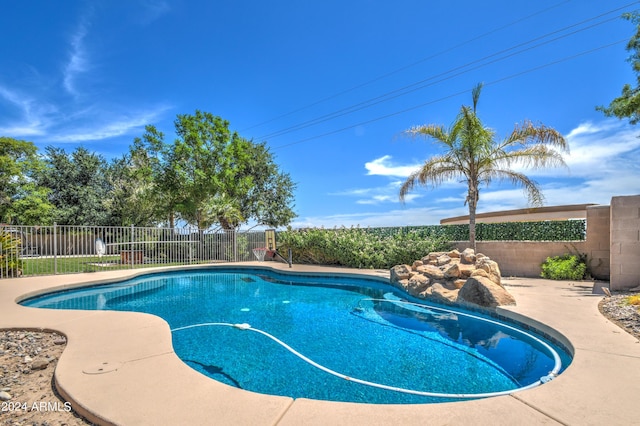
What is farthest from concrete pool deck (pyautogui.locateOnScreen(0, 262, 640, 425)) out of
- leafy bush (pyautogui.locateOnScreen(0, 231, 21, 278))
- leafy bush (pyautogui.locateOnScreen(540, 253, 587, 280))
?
leafy bush (pyautogui.locateOnScreen(0, 231, 21, 278))

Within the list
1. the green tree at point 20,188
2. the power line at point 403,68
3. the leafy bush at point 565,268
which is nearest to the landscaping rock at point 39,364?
the leafy bush at point 565,268

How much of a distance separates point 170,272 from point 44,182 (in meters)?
19.6

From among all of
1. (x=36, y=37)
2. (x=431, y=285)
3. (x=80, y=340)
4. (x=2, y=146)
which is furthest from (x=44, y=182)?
(x=431, y=285)

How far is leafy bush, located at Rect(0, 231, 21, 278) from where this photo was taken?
9.69m

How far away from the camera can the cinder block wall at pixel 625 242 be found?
666cm

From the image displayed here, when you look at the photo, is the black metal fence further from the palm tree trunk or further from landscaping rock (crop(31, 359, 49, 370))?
the palm tree trunk

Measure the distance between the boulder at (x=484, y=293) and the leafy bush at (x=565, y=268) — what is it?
362 centimetres

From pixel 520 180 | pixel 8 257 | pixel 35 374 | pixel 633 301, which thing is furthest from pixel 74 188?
pixel 633 301

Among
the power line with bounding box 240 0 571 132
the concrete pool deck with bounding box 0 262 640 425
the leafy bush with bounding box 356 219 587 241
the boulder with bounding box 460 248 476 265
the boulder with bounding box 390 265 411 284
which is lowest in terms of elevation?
the boulder with bounding box 390 265 411 284

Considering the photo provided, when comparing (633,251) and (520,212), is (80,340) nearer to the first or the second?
(633,251)

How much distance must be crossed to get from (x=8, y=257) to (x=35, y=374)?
946cm

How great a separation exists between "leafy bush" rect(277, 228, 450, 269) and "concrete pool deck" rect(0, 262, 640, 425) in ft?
22.3

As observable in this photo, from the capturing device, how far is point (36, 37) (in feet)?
31.6

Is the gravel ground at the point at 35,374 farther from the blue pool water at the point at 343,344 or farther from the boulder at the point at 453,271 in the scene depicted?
the boulder at the point at 453,271
